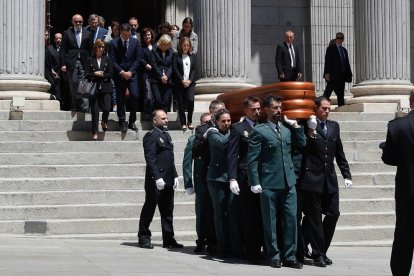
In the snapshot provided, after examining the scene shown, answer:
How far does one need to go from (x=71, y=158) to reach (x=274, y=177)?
18.2 feet

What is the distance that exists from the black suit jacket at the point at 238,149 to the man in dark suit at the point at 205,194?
0.65 metres

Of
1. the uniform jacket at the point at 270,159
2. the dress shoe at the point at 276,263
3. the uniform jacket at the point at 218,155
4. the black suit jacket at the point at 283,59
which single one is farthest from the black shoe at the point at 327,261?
the black suit jacket at the point at 283,59

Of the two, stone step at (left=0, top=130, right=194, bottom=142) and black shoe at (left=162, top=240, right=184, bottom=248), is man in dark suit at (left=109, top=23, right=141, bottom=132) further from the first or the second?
black shoe at (left=162, top=240, right=184, bottom=248)

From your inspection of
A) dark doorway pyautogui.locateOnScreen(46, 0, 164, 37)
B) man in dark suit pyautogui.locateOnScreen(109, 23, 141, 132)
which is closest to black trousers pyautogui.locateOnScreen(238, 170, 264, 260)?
man in dark suit pyautogui.locateOnScreen(109, 23, 141, 132)

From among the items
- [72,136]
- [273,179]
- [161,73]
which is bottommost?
[273,179]

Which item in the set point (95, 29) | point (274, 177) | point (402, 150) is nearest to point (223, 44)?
point (95, 29)

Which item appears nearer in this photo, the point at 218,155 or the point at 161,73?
the point at 218,155

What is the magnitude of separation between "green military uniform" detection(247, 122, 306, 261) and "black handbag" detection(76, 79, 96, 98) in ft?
20.3

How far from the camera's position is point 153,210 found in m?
13.9

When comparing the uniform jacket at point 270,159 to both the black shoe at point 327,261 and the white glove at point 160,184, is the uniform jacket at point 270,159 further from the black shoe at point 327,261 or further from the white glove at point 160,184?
the white glove at point 160,184

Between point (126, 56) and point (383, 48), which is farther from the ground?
point (383, 48)

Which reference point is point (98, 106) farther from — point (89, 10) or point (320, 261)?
point (89, 10)

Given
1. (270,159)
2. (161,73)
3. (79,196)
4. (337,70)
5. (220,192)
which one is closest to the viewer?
(270,159)

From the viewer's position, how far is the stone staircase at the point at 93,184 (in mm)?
15062
